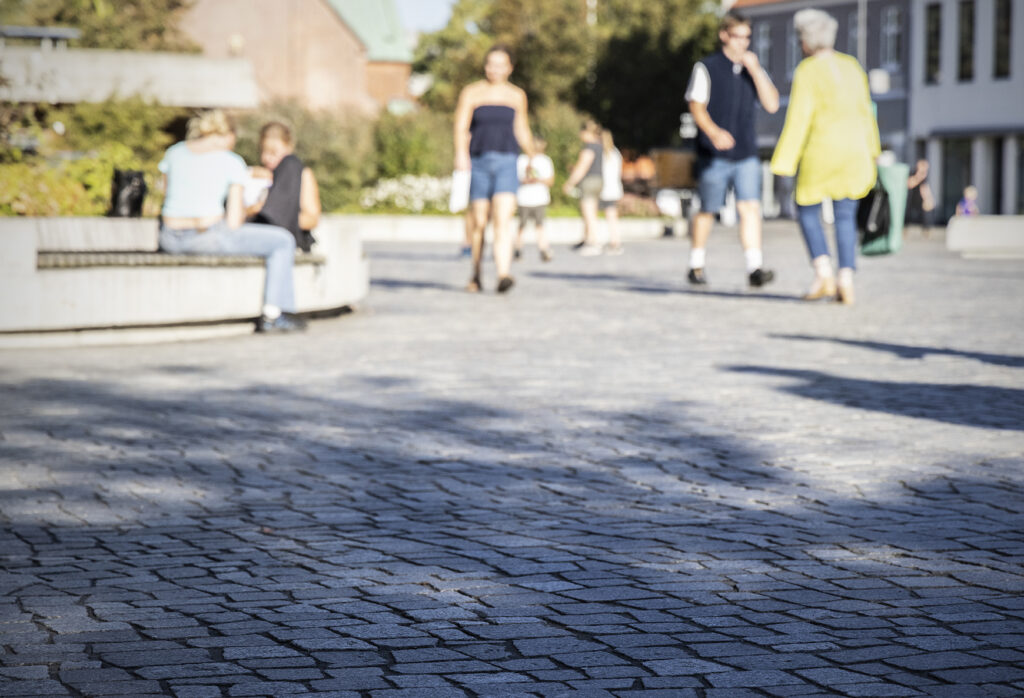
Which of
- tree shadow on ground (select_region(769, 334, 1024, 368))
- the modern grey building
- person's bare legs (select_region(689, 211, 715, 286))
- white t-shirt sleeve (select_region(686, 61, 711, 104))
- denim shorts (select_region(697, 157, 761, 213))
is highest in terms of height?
the modern grey building

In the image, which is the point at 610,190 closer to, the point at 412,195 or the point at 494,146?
the point at 412,195

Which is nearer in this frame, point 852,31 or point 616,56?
point 852,31

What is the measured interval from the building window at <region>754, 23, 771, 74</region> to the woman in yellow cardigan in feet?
164

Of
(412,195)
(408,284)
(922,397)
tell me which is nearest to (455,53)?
(412,195)

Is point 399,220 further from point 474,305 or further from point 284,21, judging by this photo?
point 284,21

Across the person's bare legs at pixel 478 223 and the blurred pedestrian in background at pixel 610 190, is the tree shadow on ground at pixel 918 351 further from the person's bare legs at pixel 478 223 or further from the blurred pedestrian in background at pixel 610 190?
the blurred pedestrian in background at pixel 610 190

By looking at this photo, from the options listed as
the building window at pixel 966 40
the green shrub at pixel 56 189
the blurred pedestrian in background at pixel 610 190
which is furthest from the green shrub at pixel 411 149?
the green shrub at pixel 56 189

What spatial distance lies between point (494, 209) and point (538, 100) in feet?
152

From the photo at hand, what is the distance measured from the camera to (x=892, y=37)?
56.9m

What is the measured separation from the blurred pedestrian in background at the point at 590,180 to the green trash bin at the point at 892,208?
40.8ft

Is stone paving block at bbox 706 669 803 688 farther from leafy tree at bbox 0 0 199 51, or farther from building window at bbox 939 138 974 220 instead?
building window at bbox 939 138 974 220

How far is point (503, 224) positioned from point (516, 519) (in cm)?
953

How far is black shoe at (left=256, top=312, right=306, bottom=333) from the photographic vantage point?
39.0ft

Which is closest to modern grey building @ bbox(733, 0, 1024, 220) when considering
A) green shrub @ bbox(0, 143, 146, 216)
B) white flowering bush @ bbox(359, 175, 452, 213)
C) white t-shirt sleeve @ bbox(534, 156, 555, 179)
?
white flowering bush @ bbox(359, 175, 452, 213)
